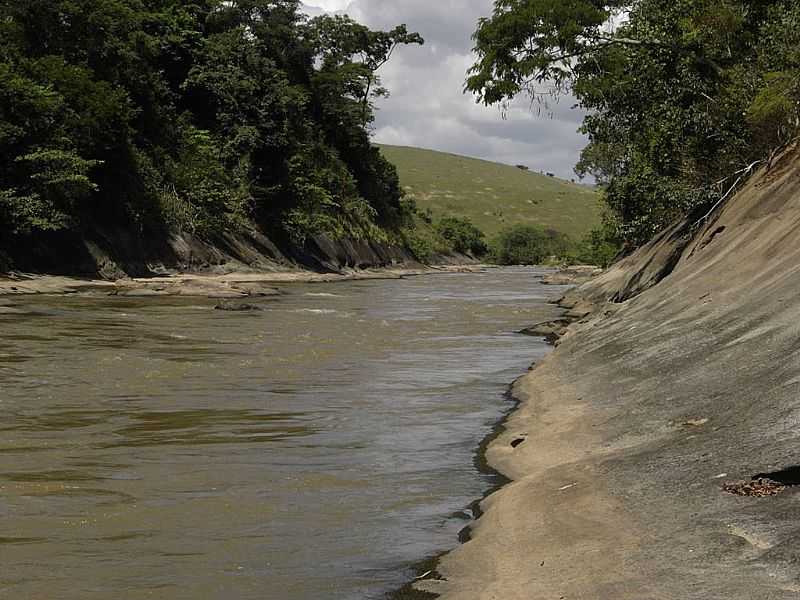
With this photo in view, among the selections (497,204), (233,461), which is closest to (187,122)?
(233,461)

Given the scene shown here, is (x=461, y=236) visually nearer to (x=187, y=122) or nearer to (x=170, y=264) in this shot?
(x=187, y=122)

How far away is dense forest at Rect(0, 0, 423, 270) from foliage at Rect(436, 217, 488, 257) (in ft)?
50.5

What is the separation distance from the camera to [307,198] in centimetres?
6431

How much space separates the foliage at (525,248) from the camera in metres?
126

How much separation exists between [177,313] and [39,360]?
1156 cm

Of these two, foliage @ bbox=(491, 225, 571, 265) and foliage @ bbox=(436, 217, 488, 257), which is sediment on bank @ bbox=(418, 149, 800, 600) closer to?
foliage @ bbox=(436, 217, 488, 257)

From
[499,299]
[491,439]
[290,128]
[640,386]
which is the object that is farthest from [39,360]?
[290,128]

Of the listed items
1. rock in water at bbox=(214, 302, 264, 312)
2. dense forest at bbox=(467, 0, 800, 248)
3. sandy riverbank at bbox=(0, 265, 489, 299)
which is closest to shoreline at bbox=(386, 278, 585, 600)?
dense forest at bbox=(467, 0, 800, 248)

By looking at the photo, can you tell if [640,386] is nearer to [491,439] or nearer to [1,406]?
[491,439]

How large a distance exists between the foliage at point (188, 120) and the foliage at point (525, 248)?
33961 mm

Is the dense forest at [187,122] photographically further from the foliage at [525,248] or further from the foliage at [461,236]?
the foliage at [525,248]

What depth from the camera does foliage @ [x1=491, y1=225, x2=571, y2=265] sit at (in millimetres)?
126125

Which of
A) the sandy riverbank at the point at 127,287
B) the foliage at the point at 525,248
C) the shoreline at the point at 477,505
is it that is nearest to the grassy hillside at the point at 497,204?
the foliage at the point at 525,248

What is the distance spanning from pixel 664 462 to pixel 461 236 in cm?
10674
